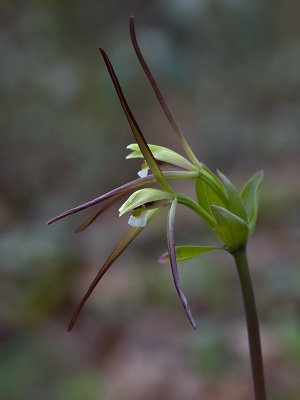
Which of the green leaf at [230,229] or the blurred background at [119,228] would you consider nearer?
the green leaf at [230,229]

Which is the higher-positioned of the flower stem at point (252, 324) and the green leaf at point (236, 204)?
the green leaf at point (236, 204)

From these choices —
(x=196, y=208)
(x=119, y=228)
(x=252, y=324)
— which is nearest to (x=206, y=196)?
(x=196, y=208)

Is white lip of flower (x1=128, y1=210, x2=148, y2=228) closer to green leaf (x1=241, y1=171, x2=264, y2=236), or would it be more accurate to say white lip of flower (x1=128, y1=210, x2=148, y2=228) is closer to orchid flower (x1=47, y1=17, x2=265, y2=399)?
orchid flower (x1=47, y1=17, x2=265, y2=399)

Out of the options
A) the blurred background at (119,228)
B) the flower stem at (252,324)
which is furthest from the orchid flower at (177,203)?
the blurred background at (119,228)

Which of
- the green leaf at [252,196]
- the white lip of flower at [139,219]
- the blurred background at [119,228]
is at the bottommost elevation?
the blurred background at [119,228]

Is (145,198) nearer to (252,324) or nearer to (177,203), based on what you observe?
(177,203)

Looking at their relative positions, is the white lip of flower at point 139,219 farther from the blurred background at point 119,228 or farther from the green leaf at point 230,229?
the blurred background at point 119,228

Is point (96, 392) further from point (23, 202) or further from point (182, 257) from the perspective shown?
point (23, 202)
